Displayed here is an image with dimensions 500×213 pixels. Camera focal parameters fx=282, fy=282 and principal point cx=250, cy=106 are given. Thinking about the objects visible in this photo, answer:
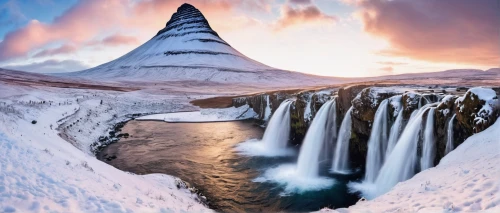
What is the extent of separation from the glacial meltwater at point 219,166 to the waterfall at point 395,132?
9.36ft

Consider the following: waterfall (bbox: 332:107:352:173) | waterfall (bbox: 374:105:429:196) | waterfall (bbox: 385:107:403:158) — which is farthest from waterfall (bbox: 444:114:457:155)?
waterfall (bbox: 332:107:352:173)

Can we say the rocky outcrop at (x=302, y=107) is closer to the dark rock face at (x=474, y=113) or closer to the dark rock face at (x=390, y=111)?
the dark rock face at (x=390, y=111)

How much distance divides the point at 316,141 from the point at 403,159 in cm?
743

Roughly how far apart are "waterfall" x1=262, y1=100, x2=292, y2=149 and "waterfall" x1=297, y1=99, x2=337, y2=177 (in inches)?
222

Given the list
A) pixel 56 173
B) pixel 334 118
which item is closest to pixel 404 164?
pixel 334 118

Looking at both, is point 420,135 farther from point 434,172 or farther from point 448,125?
point 434,172

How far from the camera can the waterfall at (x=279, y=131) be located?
26.5 m

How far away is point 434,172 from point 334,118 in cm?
1155

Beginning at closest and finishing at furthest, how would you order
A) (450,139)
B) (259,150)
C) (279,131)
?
1. (450,139)
2. (259,150)
3. (279,131)

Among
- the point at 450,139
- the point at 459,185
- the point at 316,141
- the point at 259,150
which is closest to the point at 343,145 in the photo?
the point at 316,141

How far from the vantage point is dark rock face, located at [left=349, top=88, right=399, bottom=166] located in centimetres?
1708

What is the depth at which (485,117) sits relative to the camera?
1015 centimetres

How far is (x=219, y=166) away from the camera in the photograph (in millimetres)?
19938

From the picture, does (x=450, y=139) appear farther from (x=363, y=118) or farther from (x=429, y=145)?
(x=363, y=118)
